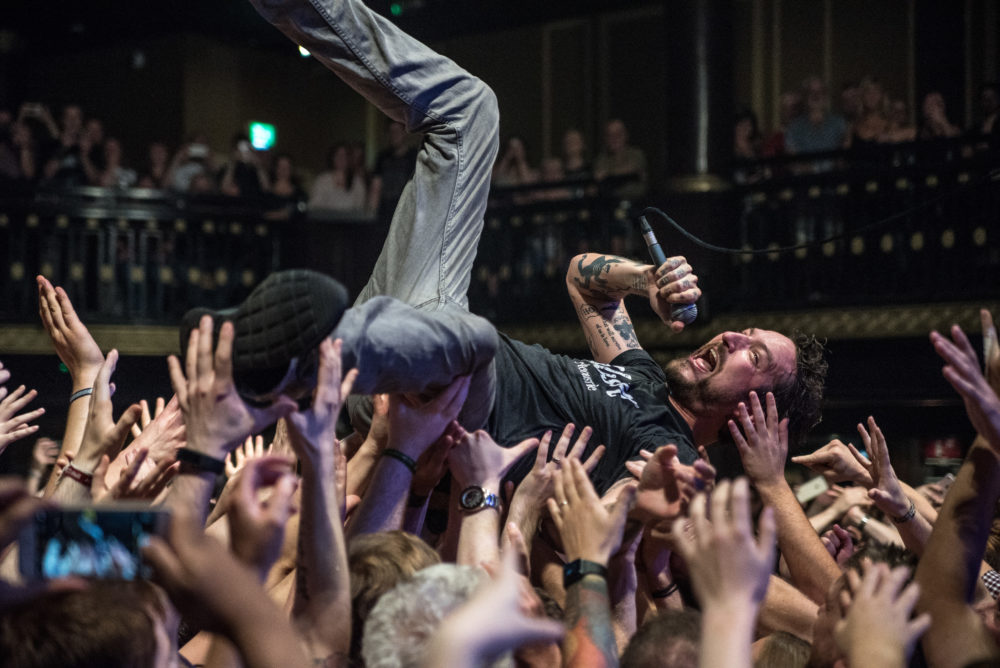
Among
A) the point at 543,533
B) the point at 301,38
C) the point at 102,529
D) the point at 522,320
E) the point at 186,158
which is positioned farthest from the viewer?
the point at 186,158

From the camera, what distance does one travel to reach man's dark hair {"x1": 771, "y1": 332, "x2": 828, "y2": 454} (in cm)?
293

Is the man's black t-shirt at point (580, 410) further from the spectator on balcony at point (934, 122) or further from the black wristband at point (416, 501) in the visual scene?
the spectator on balcony at point (934, 122)

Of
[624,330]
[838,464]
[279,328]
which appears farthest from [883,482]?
[279,328]

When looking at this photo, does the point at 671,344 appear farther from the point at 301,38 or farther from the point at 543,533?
the point at 301,38

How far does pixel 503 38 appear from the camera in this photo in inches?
362

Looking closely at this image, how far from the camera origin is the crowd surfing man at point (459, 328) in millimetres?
1809

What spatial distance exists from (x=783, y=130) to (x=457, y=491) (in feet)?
16.6

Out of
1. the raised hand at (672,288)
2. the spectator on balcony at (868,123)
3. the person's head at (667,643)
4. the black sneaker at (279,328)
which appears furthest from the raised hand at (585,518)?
the spectator on balcony at (868,123)

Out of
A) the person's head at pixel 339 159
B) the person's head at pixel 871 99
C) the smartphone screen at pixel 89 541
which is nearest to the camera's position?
the smartphone screen at pixel 89 541

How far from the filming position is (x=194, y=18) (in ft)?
29.8

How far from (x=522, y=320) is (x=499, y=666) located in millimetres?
5322

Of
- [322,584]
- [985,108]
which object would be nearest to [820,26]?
[985,108]

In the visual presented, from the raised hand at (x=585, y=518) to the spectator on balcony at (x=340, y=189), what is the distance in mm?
5680

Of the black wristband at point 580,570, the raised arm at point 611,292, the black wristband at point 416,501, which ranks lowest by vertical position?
the black wristband at point 416,501
